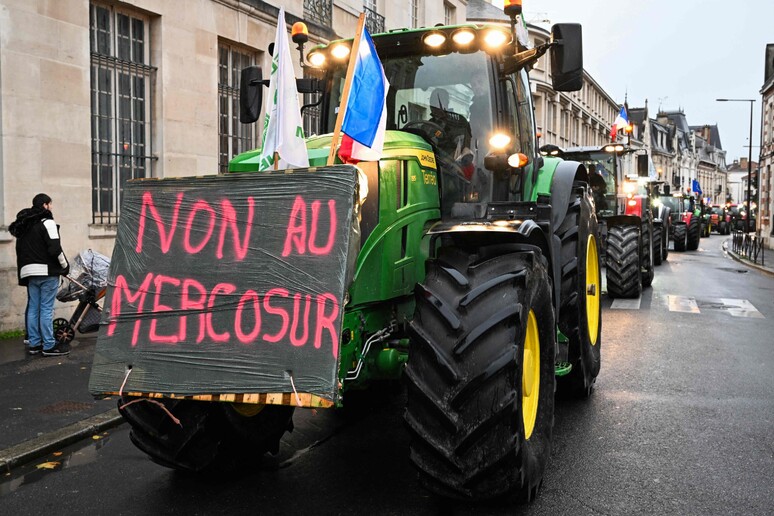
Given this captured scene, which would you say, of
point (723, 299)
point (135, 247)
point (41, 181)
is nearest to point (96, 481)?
point (135, 247)

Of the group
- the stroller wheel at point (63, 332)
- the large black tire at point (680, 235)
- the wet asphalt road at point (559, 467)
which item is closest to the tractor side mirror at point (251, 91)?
the wet asphalt road at point (559, 467)

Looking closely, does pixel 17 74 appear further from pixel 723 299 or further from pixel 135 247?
pixel 723 299

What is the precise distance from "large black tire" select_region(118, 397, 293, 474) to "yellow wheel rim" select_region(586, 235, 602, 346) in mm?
3296

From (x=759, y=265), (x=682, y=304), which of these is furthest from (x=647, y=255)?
(x=759, y=265)

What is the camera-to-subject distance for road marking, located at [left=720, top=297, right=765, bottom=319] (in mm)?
12372

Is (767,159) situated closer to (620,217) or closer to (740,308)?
(740,308)

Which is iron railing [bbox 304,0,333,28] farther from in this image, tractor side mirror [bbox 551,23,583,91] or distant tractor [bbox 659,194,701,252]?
distant tractor [bbox 659,194,701,252]

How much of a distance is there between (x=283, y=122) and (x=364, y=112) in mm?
507

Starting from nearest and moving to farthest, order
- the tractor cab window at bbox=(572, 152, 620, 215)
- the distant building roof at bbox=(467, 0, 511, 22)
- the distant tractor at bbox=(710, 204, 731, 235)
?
the tractor cab window at bbox=(572, 152, 620, 215)
the distant building roof at bbox=(467, 0, 511, 22)
the distant tractor at bbox=(710, 204, 731, 235)

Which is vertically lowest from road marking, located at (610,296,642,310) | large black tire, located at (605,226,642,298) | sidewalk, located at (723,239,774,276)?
sidewalk, located at (723,239,774,276)

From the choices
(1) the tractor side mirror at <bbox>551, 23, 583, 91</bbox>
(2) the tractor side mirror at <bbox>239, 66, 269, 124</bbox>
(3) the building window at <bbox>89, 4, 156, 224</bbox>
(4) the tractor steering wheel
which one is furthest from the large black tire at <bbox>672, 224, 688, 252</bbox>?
(2) the tractor side mirror at <bbox>239, 66, 269, 124</bbox>

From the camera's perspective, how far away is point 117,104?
10969 millimetres

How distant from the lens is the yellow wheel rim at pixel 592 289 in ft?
21.9

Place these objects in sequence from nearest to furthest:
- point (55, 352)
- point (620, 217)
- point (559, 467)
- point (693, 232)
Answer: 1. point (559, 467)
2. point (55, 352)
3. point (620, 217)
4. point (693, 232)
